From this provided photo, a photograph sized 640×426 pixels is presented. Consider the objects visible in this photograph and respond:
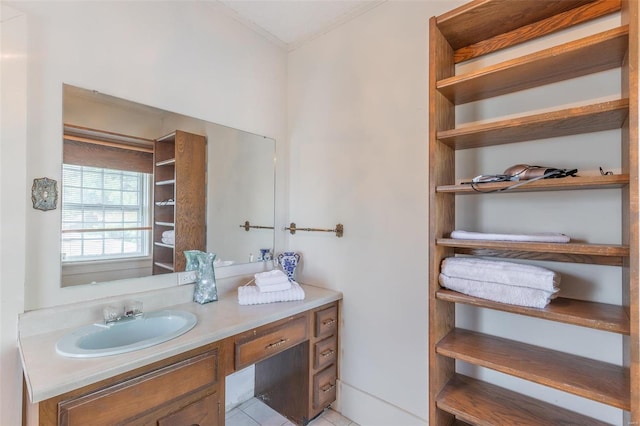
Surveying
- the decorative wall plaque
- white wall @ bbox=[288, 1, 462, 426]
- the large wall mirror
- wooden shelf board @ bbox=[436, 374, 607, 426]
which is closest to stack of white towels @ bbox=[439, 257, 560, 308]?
white wall @ bbox=[288, 1, 462, 426]

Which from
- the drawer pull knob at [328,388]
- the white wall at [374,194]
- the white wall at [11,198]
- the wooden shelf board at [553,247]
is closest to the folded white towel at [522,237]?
the wooden shelf board at [553,247]

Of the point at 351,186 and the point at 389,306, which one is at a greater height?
the point at 351,186

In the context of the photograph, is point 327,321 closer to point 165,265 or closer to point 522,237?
point 165,265

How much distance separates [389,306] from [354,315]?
Result: 0.27m

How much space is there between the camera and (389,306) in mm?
1793

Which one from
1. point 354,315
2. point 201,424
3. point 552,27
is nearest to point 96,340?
point 201,424

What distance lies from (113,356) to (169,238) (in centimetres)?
75

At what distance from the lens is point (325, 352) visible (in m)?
1.90

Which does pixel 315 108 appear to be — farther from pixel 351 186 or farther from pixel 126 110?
pixel 126 110

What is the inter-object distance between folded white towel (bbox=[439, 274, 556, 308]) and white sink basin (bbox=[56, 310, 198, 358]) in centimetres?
117

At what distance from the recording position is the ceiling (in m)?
1.87

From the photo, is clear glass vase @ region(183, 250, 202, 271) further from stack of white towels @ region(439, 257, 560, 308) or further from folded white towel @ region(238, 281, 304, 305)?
stack of white towels @ region(439, 257, 560, 308)

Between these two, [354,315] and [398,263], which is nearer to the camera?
[398,263]

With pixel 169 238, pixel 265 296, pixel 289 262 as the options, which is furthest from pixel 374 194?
pixel 169 238
